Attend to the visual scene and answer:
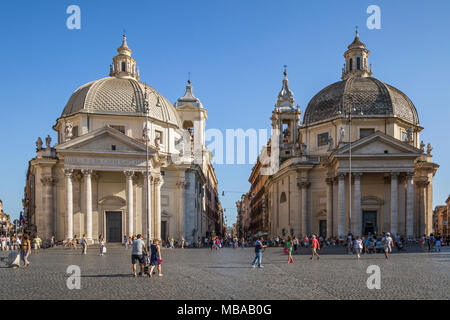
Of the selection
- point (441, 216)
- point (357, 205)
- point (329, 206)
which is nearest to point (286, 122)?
point (329, 206)

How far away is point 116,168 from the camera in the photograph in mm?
45125

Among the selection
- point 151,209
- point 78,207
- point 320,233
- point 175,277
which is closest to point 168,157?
point 151,209

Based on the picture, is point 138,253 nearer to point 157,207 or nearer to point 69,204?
point 69,204

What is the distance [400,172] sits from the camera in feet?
152

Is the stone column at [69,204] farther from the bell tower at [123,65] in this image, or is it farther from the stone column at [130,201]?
the bell tower at [123,65]

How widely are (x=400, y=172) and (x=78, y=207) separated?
28857 millimetres

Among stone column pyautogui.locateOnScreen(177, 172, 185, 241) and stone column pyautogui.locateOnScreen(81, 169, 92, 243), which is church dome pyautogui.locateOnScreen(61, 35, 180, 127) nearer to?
stone column pyautogui.locateOnScreen(177, 172, 185, 241)

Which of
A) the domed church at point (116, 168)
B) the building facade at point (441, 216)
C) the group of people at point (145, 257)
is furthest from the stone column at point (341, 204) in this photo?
the building facade at point (441, 216)

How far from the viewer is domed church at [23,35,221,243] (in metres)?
44.6

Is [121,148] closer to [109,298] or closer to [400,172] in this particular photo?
[400,172]

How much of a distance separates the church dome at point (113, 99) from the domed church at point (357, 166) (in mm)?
15597

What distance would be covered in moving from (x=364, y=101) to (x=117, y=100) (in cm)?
2465

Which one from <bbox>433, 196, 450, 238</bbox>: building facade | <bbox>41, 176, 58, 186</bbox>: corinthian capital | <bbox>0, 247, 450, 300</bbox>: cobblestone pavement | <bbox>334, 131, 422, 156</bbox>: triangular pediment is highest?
<bbox>334, 131, 422, 156</bbox>: triangular pediment

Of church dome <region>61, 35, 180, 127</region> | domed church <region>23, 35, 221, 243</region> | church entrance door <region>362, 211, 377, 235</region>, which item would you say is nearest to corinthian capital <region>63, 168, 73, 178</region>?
domed church <region>23, 35, 221, 243</region>
